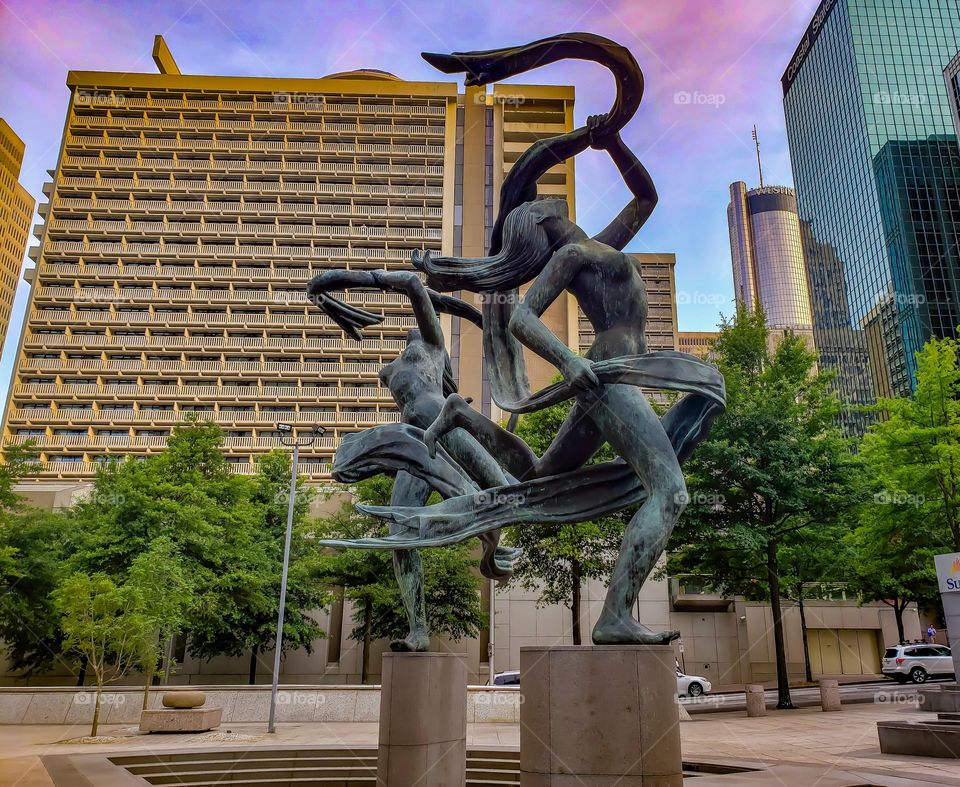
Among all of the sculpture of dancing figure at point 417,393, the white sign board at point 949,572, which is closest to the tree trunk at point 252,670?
the sculpture of dancing figure at point 417,393

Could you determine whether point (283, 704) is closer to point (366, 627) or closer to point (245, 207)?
point (366, 627)

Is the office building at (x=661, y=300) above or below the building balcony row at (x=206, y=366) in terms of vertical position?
above

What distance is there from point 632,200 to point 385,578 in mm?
23286

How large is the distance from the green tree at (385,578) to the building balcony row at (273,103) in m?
41.5

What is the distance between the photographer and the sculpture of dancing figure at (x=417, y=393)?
6.68 metres

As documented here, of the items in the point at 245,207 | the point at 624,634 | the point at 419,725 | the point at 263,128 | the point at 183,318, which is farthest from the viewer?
the point at 263,128

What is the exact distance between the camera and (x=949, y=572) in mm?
14398

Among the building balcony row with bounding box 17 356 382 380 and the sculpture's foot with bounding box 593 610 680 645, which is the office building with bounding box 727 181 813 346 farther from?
the sculpture's foot with bounding box 593 610 680 645

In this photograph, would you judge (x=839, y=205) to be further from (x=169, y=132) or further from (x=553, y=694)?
(x=553, y=694)

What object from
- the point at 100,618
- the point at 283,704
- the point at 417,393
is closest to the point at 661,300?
the point at 283,704

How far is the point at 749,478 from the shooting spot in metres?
19.5

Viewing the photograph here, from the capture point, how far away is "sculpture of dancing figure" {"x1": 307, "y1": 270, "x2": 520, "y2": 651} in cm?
668

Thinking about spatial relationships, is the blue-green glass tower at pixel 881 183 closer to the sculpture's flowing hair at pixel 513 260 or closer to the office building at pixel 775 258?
the sculpture's flowing hair at pixel 513 260

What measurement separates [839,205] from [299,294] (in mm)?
75312
